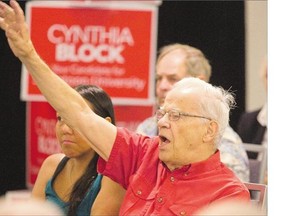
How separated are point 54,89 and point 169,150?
1.46 feet

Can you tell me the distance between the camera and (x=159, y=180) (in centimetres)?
239

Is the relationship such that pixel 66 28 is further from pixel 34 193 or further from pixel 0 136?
pixel 34 193

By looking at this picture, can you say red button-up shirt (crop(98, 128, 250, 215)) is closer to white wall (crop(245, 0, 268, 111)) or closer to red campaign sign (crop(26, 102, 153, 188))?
white wall (crop(245, 0, 268, 111))

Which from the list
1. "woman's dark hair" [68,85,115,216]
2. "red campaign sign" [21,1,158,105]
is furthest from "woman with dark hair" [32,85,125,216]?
"red campaign sign" [21,1,158,105]

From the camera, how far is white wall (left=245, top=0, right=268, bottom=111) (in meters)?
3.14

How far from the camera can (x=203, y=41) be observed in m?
3.70

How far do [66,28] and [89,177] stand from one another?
1.14 m

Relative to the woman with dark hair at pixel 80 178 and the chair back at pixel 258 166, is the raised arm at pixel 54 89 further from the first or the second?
the chair back at pixel 258 166

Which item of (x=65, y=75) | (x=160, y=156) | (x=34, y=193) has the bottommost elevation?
(x=34, y=193)

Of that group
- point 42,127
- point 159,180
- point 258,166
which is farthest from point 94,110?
point 42,127

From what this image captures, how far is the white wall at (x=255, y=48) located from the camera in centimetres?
314

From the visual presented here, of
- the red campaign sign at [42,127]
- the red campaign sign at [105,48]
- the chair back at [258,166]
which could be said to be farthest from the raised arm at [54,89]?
the red campaign sign at [42,127]

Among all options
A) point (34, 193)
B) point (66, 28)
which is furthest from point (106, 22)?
point (34, 193)
